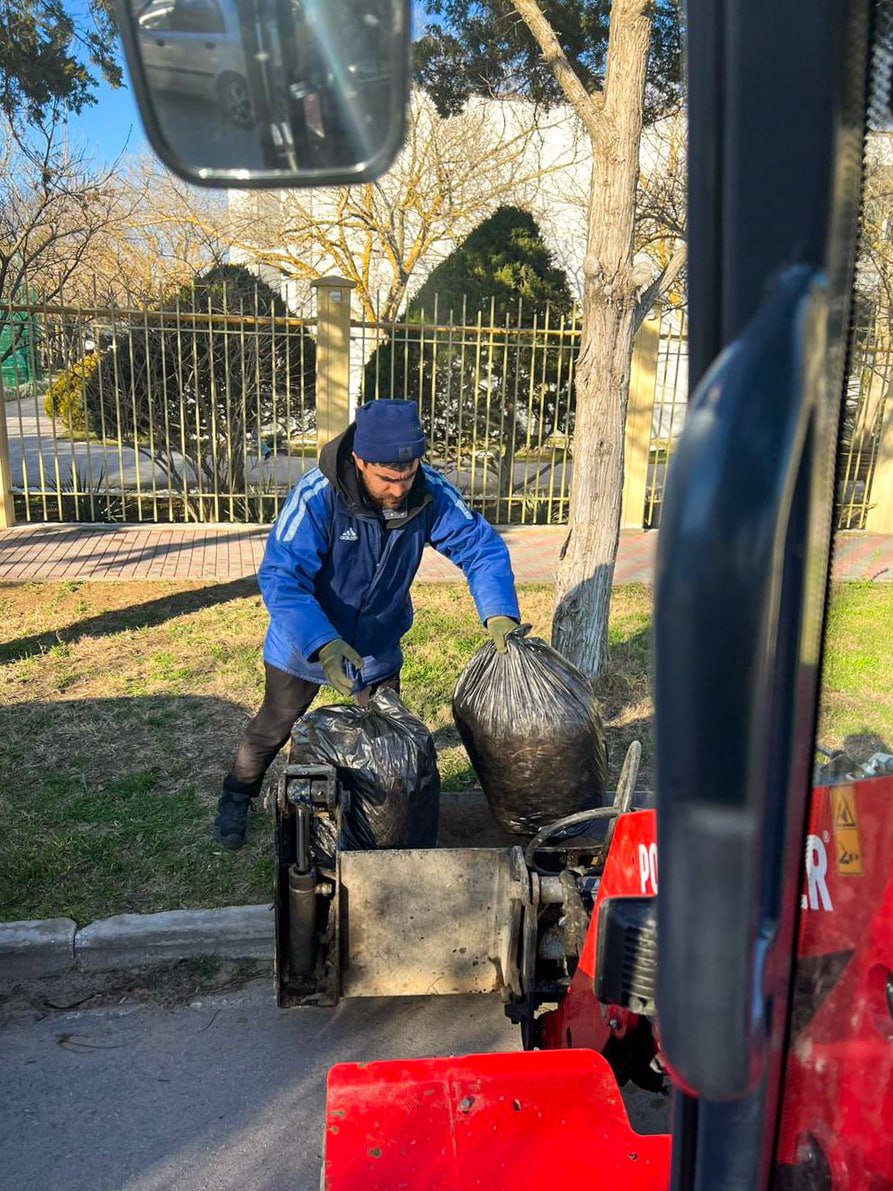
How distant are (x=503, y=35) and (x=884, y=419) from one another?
3.46 metres

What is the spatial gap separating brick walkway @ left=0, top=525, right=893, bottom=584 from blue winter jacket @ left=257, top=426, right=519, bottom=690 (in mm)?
3648

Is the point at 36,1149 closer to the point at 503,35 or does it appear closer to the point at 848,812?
the point at 848,812

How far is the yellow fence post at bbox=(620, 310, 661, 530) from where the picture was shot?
9445mm

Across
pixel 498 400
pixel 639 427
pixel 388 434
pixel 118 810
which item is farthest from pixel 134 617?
pixel 498 400

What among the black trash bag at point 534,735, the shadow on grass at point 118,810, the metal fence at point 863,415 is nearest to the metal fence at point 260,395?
the shadow on grass at point 118,810

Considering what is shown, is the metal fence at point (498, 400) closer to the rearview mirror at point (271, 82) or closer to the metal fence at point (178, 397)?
the metal fence at point (178, 397)

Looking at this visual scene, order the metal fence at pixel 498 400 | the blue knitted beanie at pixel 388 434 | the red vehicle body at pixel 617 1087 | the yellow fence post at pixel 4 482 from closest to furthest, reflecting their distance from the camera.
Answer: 1. the red vehicle body at pixel 617 1087
2. the blue knitted beanie at pixel 388 434
3. the yellow fence post at pixel 4 482
4. the metal fence at pixel 498 400

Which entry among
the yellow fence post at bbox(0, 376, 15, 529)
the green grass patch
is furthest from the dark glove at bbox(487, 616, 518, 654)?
the yellow fence post at bbox(0, 376, 15, 529)

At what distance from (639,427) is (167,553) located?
4.67 metres

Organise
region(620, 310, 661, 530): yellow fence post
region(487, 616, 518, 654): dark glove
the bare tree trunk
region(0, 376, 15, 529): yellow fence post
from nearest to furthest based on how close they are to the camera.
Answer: region(487, 616, 518, 654): dark glove < the bare tree trunk < region(0, 376, 15, 529): yellow fence post < region(620, 310, 661, 530): yellow fence post

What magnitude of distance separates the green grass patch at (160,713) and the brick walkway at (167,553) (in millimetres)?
386

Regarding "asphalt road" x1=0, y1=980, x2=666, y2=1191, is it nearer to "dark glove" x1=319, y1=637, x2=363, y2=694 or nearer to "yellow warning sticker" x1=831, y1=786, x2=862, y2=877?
"dark glove" x1=319, y1=637, x2=363, y2=694

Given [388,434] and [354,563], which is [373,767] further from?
[388,434]

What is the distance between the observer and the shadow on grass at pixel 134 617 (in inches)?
245
